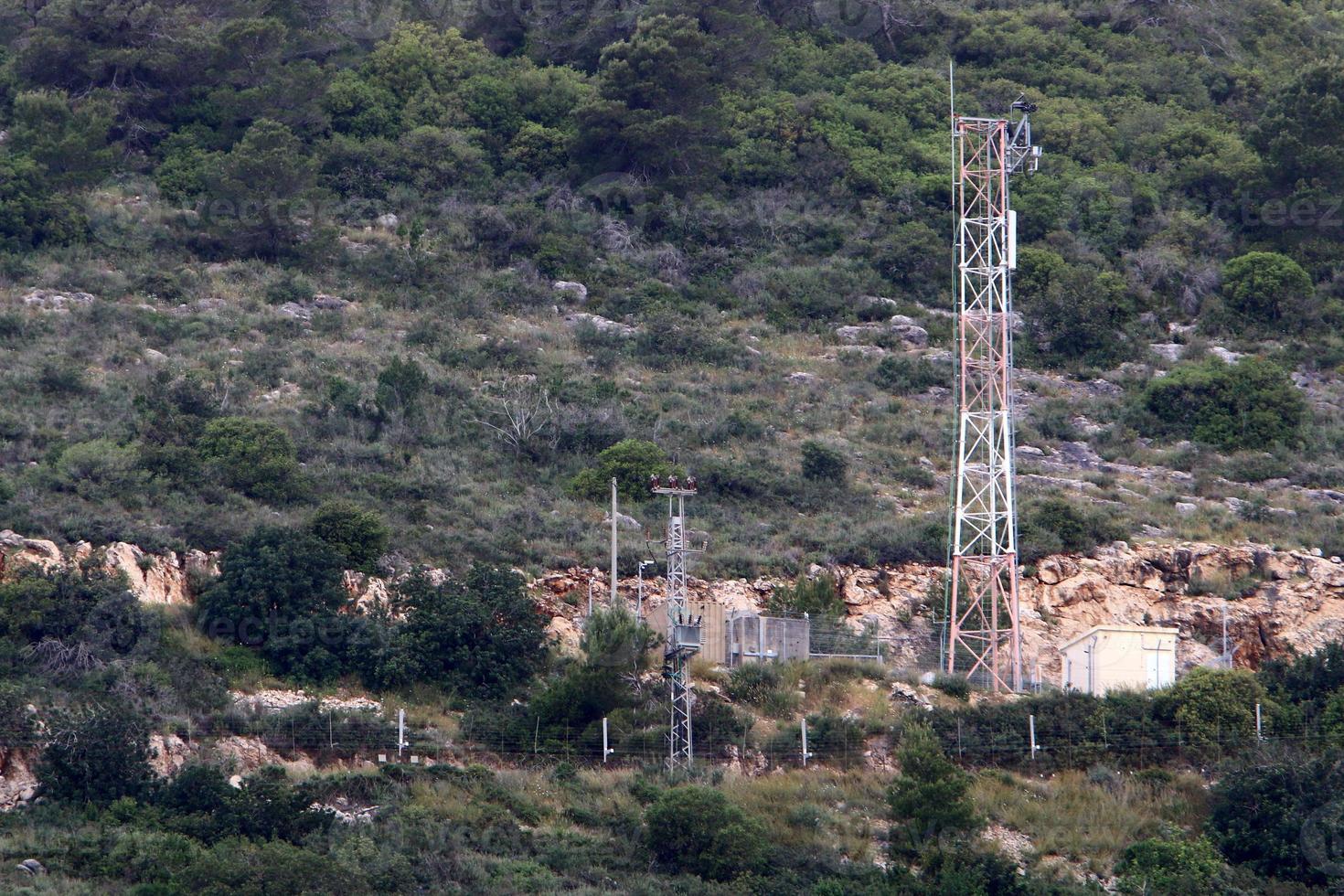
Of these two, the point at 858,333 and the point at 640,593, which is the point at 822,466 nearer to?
the point at 640,593

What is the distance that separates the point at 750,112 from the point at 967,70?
958cm

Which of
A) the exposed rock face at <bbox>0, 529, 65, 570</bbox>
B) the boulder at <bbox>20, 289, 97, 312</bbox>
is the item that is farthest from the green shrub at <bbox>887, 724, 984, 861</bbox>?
the boulder at <bbox>20, 289, 97, 312</bbox>

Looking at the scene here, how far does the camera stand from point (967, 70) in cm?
6712

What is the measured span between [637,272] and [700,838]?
28.6m

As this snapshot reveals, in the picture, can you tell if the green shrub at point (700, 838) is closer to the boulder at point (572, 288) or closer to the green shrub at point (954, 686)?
the green shrub at point (954, 686)

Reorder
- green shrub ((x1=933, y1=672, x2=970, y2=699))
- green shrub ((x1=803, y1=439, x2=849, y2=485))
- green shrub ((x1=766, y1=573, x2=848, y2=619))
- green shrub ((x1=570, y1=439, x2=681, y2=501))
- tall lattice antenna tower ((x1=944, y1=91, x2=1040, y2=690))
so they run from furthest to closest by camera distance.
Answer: green shrub ((x1=803, y1=439, x2=849, y2=485)), green shrub ((x1=570, y1=439, x2=681, y2=501)), green shrub ((x1=766, y1=573, x2=848, y2=619)), tall lattice antenna tower ((x1=944, y1=91, x2=1040, y2=690)), green shrub ((x1=933, y1=672, x2=970, y2=699))

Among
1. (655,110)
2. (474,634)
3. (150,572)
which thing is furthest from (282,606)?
(655,110)

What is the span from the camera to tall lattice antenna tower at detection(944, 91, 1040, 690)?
3272cm

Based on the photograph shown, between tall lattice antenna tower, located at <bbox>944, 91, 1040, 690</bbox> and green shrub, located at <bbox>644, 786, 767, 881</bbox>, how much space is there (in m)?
6.25

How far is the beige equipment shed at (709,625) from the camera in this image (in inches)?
1309

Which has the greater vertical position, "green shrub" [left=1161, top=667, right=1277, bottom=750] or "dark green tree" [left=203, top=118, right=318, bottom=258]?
"dark green tree" [left=203, top=118, right=318, bottom=258]

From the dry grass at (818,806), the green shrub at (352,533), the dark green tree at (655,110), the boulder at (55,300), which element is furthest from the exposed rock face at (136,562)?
the dark green tree at (655,110)

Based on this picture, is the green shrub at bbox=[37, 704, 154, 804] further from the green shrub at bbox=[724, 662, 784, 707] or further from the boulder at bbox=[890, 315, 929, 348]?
the boulder at bbox=[890, 315, 929, 348]

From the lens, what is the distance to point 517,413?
43.2m
